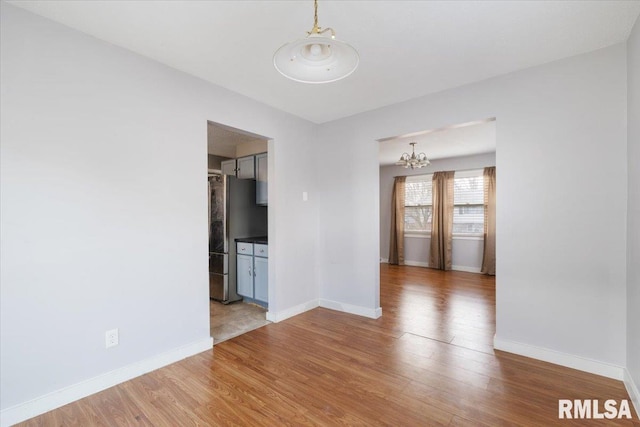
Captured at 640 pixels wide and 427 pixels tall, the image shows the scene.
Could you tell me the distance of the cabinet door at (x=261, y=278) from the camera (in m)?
3.79

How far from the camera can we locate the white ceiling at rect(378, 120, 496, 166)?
460cm

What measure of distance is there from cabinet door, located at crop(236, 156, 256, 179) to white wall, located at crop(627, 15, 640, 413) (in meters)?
3.96

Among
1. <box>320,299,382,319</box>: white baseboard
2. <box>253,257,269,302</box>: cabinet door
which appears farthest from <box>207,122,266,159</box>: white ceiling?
<box>320,299,382,319</box>: white baseboard

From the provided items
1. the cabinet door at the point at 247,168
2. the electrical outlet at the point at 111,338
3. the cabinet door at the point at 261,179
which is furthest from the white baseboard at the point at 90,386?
the cabinet door at the point at 247,168

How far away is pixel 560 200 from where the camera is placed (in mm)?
2438

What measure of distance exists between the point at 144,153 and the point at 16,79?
792mm

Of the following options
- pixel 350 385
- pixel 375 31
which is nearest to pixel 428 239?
pixel 350 385

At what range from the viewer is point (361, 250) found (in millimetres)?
3678

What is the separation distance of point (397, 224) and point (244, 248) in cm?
453

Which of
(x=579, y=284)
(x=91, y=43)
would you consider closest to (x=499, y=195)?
(x=579, y=284)

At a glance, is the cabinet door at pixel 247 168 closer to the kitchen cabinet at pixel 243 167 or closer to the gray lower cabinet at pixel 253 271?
the kitchen cabinet at pixel 243 167

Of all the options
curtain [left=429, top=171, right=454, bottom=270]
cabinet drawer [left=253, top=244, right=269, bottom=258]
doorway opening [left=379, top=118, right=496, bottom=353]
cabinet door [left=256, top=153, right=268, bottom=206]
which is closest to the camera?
doorway opening [left=379, top=118, right=496, bottom=353]

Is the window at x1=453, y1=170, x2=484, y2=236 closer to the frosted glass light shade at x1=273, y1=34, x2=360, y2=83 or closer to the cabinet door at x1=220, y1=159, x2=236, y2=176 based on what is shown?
the cabinet door at x1=220, y1=159, x2=236, y2=176

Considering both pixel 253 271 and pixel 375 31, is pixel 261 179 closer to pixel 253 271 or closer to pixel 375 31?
pixel 253 271
